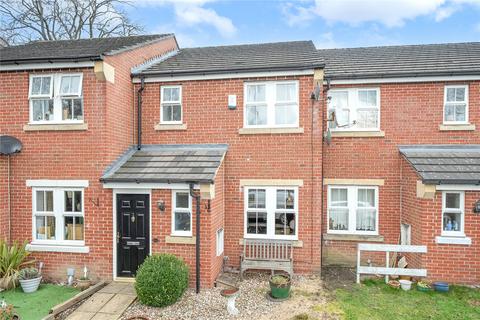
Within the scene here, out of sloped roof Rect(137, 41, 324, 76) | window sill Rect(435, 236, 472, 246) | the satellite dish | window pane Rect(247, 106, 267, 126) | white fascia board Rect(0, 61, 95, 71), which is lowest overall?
window sill Rect(435, 236, 472, 246)

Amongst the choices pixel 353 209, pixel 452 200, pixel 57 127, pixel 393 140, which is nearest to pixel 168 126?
pixel 57 127

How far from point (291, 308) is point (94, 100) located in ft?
24.6

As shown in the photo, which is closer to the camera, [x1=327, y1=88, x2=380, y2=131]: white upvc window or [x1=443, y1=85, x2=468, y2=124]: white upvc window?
[x1=443, y1=85, x2=468, y2=124]: white upvc window

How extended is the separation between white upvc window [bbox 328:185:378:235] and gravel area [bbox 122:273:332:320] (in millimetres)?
2509

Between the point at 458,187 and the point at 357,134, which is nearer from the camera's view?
Result: the point at 458,187

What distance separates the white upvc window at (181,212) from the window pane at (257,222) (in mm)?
2104

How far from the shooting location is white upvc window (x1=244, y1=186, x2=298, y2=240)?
373 inches

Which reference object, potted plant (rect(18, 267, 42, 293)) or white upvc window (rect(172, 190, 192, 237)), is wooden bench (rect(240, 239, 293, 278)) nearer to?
white upvc window (rect(172, 190, 192, 237))

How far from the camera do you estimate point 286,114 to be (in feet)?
31.5

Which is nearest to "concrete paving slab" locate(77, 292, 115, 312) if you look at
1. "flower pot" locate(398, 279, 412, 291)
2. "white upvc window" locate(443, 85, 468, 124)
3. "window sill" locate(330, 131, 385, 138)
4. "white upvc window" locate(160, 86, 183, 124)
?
"white upvc window" locate(160, 86, 183, 124)

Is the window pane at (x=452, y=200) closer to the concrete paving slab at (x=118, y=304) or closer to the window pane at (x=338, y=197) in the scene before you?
the window pane at (x=338, y=197)

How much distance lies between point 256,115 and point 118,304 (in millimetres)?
6316

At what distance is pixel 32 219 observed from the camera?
29.7ft

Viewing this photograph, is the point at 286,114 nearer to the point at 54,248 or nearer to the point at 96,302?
the point at 96,302
